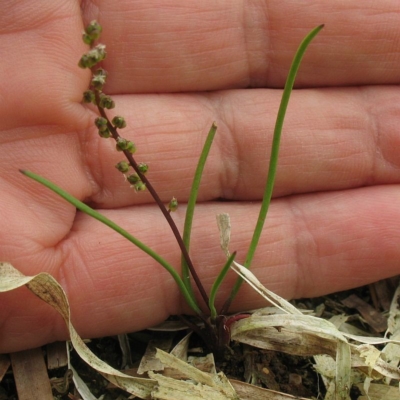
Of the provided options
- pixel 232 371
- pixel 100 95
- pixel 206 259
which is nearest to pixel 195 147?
pixel 206 259

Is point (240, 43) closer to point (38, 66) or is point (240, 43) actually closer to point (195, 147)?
point (195, 147)

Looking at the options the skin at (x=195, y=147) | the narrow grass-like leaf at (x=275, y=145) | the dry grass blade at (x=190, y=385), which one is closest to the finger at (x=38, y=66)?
the skin at (x=195, y=147)

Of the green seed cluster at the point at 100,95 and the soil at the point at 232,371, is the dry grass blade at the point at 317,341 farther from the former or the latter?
the green seed cluster at the point at 100,95

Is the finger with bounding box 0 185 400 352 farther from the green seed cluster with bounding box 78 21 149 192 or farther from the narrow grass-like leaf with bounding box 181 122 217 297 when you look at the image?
the green seed cluster with bounding box 78 21 149 192

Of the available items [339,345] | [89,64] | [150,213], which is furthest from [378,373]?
[89,64]

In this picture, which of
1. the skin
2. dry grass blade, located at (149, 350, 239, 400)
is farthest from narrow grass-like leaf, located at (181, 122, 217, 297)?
dry grass blade, located at (149, 350, 239, 400)

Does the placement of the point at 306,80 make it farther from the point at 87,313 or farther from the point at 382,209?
the point at 87,313
